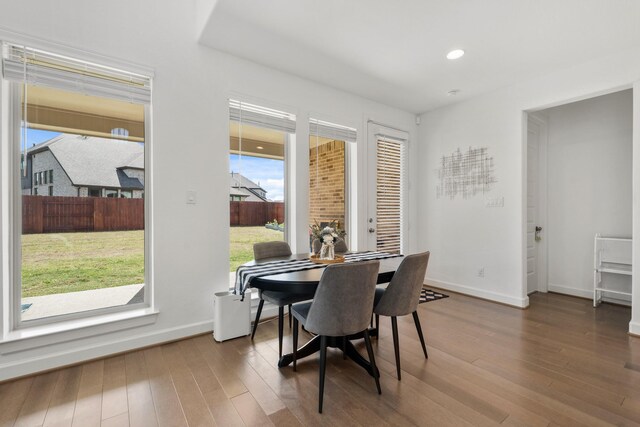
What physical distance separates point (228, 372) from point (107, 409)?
0.72 metres

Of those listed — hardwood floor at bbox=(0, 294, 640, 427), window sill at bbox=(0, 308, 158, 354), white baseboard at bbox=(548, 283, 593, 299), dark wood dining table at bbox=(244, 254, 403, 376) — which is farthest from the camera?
white baseboard at bbox=(548, 283, 593, 299)

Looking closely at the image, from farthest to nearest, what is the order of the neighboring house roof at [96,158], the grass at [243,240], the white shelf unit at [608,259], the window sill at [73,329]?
the white shelf unit at [608,259], the grass at [243,240], the neighboring house roof at [96,158], the window sill at [73,329]

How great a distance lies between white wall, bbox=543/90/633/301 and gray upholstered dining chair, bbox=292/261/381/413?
3.83 meters

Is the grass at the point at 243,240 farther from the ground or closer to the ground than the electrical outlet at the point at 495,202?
closer to the ground

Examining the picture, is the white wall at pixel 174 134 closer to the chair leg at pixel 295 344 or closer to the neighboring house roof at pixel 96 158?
the neighboring house roof at pixel 96 158

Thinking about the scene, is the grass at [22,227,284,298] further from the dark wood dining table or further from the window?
the window

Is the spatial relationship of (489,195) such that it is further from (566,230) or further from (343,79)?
(343,79)

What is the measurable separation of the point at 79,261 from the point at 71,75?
57.0 inches

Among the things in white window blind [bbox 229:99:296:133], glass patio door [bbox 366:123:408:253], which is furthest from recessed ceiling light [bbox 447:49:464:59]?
white window blind [bbox 229:99:296:133]

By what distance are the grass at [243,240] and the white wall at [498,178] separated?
2.69 m

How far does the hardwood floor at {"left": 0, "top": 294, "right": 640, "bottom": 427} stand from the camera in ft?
5.62

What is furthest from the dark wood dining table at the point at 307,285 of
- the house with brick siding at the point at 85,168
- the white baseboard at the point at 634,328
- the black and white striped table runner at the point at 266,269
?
the white baseboard at the point at 634,328

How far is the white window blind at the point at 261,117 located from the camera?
121 inches

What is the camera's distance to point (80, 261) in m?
2.46
